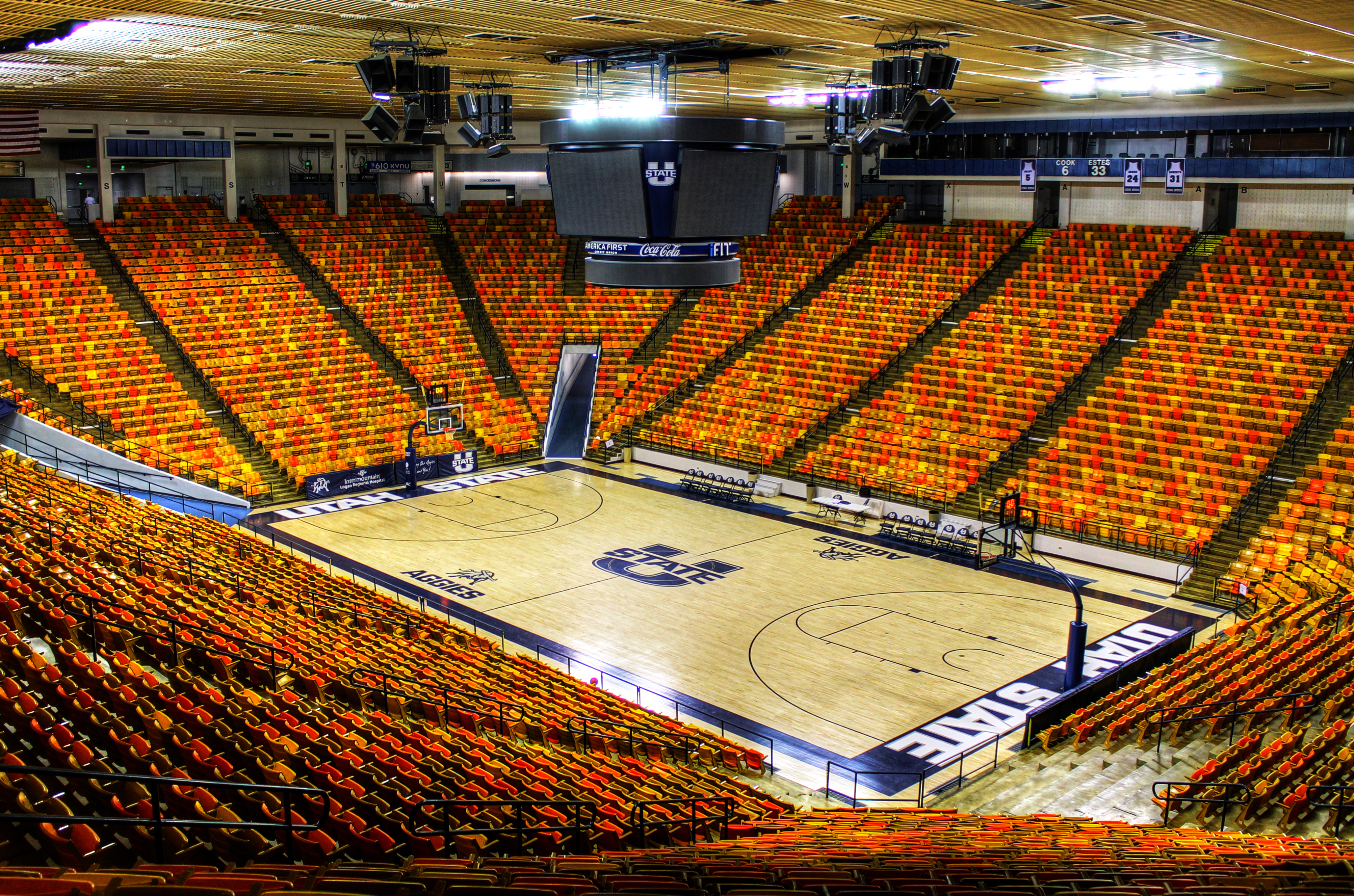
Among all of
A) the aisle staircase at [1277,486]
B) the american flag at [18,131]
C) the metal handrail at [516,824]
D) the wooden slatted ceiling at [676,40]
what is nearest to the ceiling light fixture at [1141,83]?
the wooden slatted ceiling at [676,40]

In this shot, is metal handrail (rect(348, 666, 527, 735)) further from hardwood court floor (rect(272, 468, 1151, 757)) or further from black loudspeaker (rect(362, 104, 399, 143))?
black loudspeaker (rect(362, 104, 399, 143))

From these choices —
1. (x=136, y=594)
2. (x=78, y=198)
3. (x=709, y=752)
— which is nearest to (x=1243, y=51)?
(x=709, y=752)

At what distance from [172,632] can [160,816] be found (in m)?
6.71

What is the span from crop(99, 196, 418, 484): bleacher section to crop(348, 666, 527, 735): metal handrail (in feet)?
50.5

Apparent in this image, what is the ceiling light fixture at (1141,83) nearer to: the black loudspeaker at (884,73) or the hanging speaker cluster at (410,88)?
the black loudspeaker at (884,73)

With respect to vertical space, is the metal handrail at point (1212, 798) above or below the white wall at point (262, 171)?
below

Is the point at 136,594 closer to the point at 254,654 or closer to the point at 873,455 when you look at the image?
the point at 254,654

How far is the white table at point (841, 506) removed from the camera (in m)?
27.3

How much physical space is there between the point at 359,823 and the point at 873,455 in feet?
69.7

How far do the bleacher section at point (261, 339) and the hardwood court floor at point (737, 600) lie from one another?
335 centimetres

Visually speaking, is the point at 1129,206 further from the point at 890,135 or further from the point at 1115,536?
the point at 890,135

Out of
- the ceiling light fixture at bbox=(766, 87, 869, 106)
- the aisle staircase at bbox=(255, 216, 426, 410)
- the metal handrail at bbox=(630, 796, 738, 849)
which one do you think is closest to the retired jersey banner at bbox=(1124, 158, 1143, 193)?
the ceiling light fixture at bbox=(766, 87, 869, 106)

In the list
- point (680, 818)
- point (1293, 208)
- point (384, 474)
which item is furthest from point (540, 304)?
point (680, 818)

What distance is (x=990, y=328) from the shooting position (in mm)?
31219
